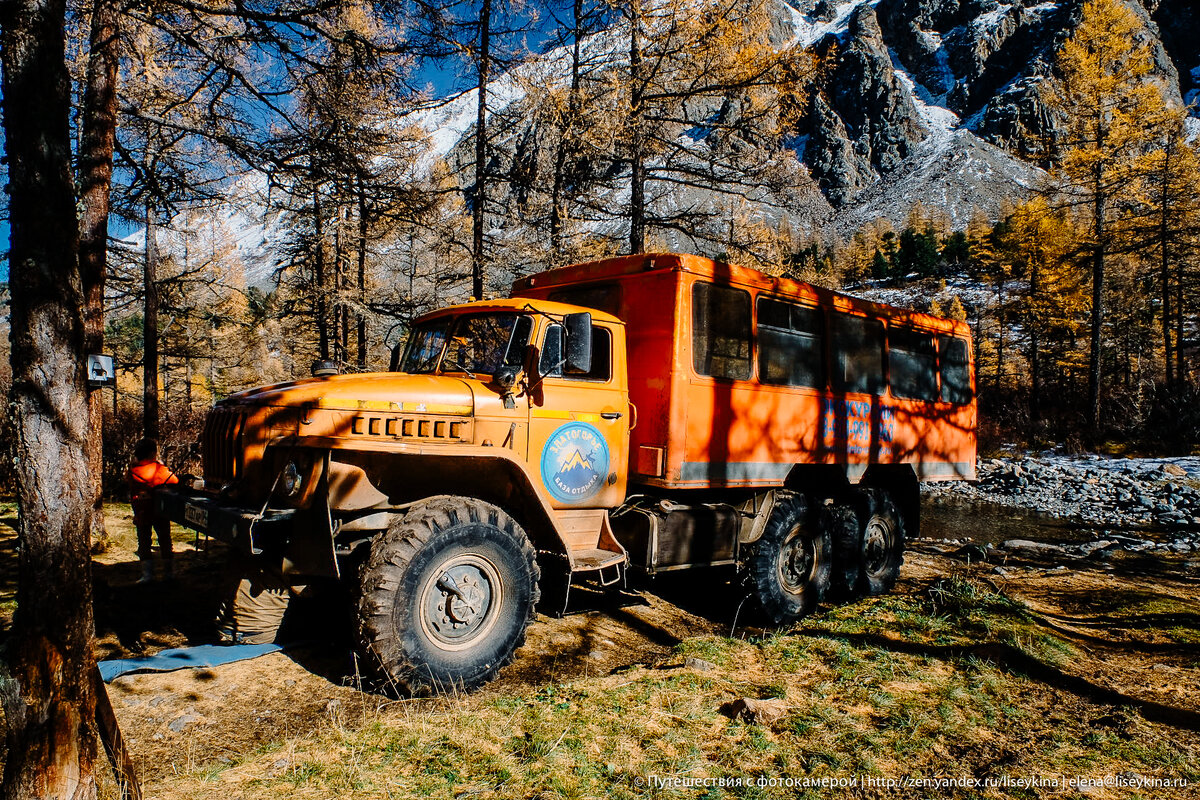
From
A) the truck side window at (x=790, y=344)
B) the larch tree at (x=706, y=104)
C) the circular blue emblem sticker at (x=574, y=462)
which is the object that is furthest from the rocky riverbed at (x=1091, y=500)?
the larch tree at (x=706, y=104)

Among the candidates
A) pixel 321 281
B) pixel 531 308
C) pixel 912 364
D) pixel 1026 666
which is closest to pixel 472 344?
pixel 531 308

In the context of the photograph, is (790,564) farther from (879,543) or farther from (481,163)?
(481,163)

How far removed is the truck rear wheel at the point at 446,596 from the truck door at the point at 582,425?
667 mm

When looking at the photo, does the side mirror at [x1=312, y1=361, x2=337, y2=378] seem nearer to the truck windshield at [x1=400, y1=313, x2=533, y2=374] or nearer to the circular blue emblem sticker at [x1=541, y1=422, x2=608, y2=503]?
the truck windshield at [x1=400, y1=313, x2=533, y2=374]

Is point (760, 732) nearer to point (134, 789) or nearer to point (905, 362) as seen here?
point (134, 789)

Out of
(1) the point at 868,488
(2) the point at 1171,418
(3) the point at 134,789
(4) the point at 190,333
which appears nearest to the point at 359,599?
(3) the point at 134,789

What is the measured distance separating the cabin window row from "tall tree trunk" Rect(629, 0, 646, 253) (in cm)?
592

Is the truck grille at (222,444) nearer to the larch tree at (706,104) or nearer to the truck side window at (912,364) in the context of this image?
the truck side window at (912,364)

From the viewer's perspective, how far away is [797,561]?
682cm

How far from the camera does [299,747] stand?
11.8ft

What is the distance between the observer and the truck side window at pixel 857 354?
23.8ft

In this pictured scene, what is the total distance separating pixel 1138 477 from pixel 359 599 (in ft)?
63.1

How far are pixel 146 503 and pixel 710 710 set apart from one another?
5.88 m

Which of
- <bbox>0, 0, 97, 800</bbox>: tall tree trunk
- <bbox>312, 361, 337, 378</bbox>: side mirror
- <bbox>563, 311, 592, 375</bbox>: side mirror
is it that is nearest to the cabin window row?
<bbox>563, 311, 592, 375</bbox>: side mirror
